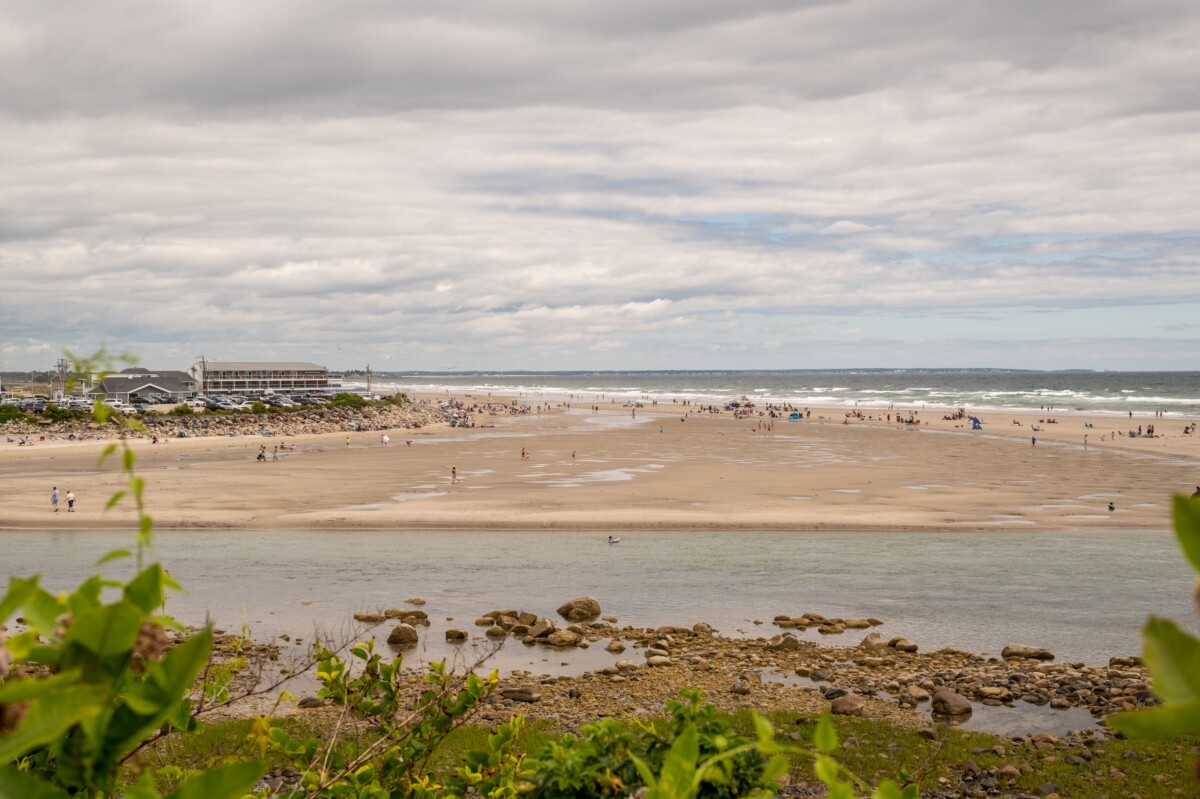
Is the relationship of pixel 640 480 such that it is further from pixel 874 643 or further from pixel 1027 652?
pixel 1027 652

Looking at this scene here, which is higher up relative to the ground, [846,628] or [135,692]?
[135,692]

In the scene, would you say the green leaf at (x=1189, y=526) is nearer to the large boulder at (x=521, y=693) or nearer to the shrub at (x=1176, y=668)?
the shrub at (x=1176, y=668)

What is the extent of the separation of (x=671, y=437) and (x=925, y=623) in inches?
2274

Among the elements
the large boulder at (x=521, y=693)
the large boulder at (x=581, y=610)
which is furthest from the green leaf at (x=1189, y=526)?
the large boulder at (x=581, y=610)

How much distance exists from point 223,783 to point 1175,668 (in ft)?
4.14

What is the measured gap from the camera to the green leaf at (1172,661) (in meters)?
1.02

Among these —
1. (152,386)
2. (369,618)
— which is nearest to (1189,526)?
(369,618)

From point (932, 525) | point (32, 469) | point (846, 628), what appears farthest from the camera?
point (32, 469)

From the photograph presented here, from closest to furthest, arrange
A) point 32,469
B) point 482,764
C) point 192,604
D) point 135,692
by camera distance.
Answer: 1. point 135,692
2. point 482,764
3. point 192,604
4. point 32,469

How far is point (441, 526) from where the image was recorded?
124 ft

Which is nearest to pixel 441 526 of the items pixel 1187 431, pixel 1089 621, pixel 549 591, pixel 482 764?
pixel 549 591

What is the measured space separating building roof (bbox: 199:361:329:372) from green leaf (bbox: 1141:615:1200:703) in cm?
15972

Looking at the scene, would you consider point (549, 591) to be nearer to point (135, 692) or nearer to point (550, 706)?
point (550, 706)

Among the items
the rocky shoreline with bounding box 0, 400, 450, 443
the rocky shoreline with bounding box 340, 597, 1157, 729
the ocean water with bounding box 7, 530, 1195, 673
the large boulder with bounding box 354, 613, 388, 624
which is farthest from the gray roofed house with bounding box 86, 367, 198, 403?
the rocky shoreline with bounding box 340, 597, 1157, 729
